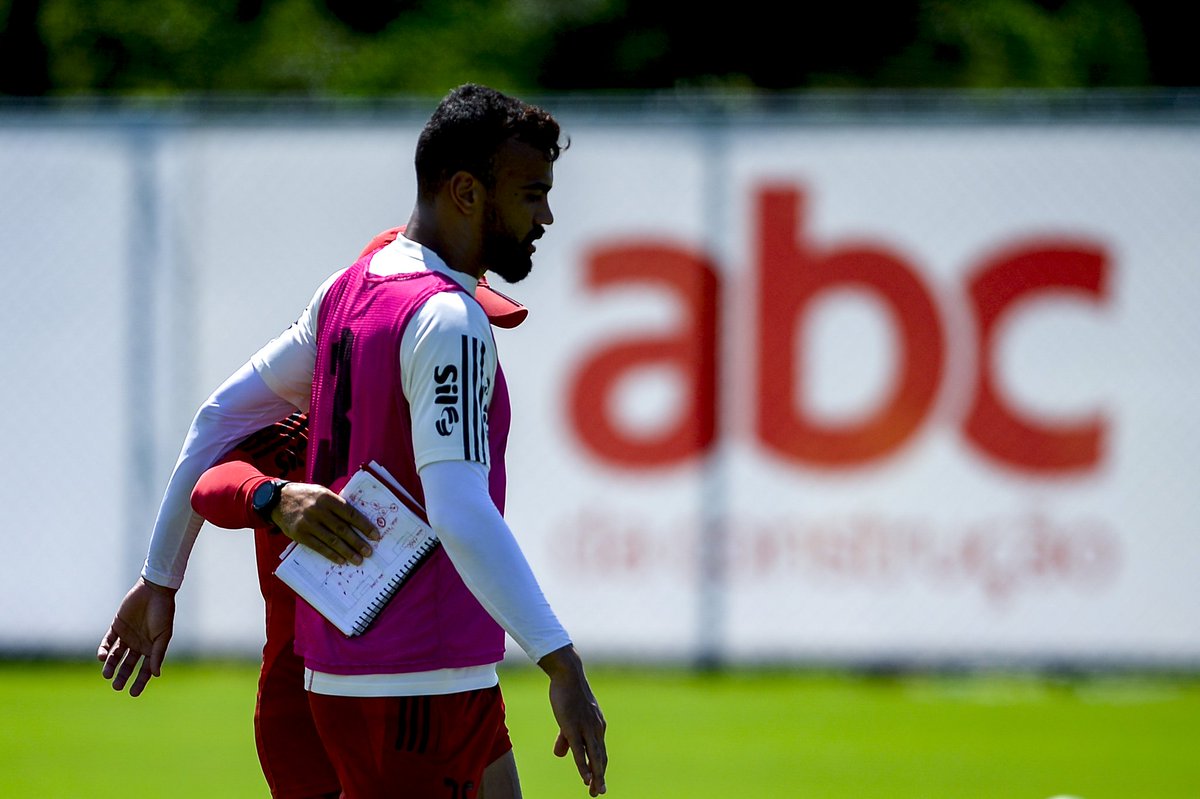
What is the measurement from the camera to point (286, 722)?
3.85 meters

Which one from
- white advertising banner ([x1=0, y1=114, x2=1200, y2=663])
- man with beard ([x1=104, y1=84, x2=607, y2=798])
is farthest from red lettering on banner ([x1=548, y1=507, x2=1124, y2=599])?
man with beard ([x1=104, y1=84, x2=607, y2=798])

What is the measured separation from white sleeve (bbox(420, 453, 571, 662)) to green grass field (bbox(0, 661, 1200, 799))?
10.8 feet

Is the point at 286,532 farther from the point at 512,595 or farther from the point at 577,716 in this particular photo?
the point at 577,716

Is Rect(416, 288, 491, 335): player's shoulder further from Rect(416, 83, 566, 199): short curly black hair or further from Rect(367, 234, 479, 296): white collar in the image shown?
Rect(416, 83, 566, 199): short curly black hair

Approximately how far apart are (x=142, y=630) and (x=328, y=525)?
0.69 metres

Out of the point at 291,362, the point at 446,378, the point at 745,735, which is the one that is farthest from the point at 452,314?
the point at 745,735

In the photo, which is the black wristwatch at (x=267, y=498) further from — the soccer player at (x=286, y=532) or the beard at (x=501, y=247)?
the beard at (x=501, y=247)

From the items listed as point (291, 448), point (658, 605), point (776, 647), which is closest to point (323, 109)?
point (658, 605)

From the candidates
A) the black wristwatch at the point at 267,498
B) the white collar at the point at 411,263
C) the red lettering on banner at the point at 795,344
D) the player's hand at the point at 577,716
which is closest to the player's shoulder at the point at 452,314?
the white collar at the point at 411,263

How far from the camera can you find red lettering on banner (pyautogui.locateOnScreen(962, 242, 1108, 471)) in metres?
8.77

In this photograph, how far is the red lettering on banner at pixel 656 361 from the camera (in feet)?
28.9

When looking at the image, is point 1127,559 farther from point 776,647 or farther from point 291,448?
point 291,448

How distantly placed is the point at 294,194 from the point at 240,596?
216 centimetres

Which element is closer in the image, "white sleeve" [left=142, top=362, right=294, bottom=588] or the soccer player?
the soccer player
